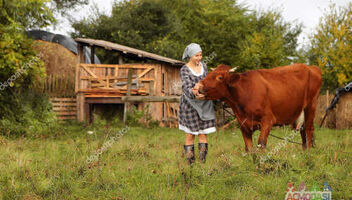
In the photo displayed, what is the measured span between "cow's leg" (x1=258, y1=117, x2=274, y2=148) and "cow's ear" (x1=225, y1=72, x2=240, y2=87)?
0.71 m

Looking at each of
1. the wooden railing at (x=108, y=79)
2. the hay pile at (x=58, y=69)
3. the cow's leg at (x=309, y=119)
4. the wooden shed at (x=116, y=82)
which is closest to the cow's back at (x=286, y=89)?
the cow's leg at (x=309, y=119)

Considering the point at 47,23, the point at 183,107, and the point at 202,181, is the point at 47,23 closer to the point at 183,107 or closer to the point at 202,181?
the point at 183,107

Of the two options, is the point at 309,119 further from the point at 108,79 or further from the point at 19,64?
the point at 108,79

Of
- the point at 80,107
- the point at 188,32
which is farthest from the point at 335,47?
the point at 80,107

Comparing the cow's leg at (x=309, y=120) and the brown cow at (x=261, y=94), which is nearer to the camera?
the brown cow at (x=261, y=94)

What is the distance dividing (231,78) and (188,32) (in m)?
24.6

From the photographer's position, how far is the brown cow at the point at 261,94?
15.5 feet

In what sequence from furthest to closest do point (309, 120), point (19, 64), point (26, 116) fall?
point (26, 116) → point (19, 64) → point (309, 120)

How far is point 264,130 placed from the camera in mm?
4727

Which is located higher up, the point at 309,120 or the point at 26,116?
the point at 309,120

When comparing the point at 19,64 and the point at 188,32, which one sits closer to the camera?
the point at 19,64

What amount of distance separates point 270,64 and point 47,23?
633 inches

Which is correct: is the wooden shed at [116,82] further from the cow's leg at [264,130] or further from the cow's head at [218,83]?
the cow's leg at [264,130]

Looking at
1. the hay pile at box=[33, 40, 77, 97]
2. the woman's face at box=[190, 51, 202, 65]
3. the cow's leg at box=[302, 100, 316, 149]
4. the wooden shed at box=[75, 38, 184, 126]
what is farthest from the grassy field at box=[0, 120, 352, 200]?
the hay pile at box=[33, 40, 77, 97]
